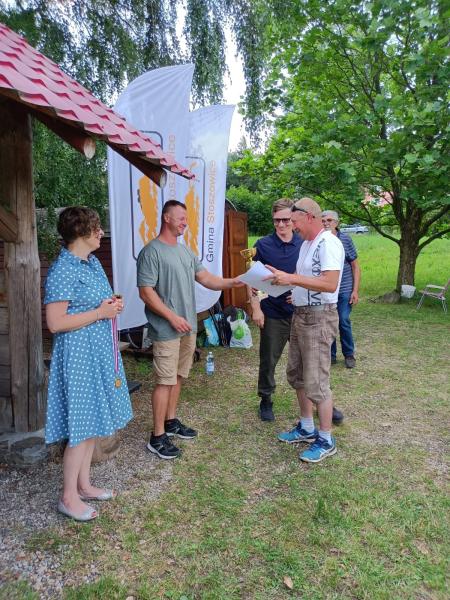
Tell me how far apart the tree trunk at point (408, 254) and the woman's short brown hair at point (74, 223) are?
9599 mm

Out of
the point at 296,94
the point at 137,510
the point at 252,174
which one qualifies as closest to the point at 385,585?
the point at 137,510

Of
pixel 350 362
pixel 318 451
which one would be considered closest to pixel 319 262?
pixel 318 451

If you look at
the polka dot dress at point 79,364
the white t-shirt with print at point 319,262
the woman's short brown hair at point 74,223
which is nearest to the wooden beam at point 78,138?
the woman's short brown hair at point 74,223

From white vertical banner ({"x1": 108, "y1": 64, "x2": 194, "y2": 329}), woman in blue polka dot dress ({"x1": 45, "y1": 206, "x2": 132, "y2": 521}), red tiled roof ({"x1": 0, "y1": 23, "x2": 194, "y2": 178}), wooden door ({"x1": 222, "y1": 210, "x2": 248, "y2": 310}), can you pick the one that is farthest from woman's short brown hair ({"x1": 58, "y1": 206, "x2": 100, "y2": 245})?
wooden door ({"x1": 222, "y1": 210, "x2": 248, "y2": 310})

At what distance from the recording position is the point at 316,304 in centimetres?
312

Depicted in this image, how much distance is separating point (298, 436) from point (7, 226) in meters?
2.67

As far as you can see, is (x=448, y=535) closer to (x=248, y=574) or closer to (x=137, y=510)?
(x=248, y=574)

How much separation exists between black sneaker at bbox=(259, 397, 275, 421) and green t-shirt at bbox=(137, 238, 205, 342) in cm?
121

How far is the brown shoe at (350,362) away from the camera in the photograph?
18.2 feet

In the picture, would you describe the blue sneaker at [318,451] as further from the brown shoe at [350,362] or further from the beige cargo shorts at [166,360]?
the brown shoe at [350,362]

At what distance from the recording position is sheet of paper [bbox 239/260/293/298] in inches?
120

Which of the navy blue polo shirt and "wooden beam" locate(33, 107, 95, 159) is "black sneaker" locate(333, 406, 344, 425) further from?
"wooden beam" locate(33, 107, 95, 159)

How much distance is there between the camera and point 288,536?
8.06 feet

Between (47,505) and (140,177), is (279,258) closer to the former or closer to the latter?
(140,177)
